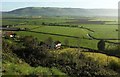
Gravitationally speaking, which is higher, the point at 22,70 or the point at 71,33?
the point at 22,70

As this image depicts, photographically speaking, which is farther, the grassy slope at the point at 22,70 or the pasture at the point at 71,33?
the pasture at the point at 71,33

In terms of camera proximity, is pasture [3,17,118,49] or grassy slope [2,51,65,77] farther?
pasture [3,17,118,49]

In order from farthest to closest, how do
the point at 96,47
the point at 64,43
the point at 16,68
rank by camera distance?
the point at 64,43 < the point at 96,47 < the point at 16,68

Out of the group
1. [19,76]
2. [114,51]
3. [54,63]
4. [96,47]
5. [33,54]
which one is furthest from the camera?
[96,47]

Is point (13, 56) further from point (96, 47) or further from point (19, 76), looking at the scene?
point (96, 47)

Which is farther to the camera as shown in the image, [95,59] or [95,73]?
[95,59]

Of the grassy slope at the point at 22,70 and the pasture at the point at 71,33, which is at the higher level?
the grassy slope at the point at 22,70

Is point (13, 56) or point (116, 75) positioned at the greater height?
point (13, 56)

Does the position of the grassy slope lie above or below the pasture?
above

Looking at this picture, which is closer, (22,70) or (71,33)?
(22,70)

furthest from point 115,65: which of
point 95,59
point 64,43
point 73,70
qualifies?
point 64,43

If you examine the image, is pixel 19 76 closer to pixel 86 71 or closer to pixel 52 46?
pixel 86 71
